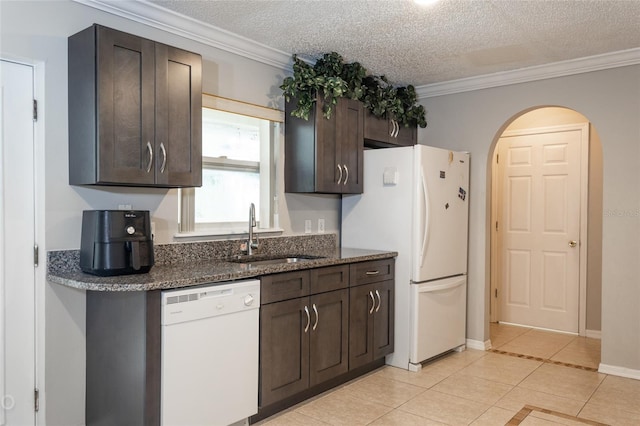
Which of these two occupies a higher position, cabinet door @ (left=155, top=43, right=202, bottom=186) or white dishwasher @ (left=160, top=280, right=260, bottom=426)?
cabinet door @ (left=155, top=43, right=202, bottom=186)

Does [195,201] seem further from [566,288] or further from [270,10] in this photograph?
[566,288]

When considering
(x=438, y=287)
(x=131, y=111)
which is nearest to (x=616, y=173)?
(x=438, y=287)

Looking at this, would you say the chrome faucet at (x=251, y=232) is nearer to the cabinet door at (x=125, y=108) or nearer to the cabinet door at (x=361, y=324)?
the cabinet door at (x=361, y=324)

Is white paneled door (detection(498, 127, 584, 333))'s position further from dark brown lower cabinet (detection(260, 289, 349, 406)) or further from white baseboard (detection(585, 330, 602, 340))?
dark brown lower cabinet (detection(260, 289, 349, 406))

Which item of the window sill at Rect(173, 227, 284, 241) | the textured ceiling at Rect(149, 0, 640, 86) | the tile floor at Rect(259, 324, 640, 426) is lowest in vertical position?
the tile floor at Rect(259, 324, 640, 426)

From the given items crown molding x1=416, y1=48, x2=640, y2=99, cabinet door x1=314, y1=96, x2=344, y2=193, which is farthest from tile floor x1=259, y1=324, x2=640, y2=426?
crown molding x1=416, y1=48, x2=640, y2=99

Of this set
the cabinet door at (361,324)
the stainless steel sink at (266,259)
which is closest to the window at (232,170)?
the stainless steel sink at (266,259)

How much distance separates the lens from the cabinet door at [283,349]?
2.90 meters

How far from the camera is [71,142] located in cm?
268

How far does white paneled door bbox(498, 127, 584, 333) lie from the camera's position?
5.17 meters

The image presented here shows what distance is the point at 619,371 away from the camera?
3842 mm

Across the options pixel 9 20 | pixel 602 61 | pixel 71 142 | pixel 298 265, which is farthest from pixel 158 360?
pixel 602 61

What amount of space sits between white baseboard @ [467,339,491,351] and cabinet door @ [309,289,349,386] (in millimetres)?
1605

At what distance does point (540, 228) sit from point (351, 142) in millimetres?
2583
